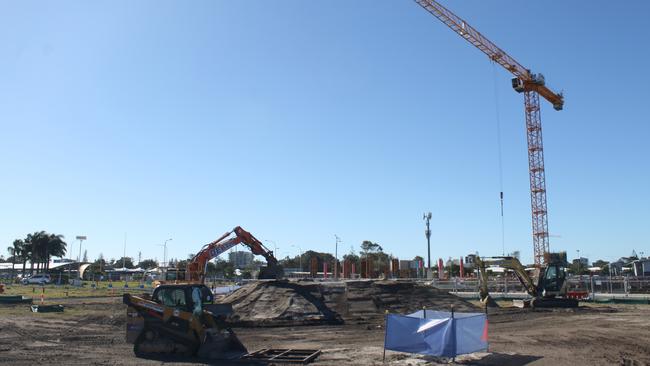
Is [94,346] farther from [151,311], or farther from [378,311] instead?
[378,311]

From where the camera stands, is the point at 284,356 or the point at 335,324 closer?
the point at 284,356

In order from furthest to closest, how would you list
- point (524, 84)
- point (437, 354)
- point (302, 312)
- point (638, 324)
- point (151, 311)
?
point (524, 84) → point (302, 312) → point (638, 324) → point (151, 311) → point (437, 354)

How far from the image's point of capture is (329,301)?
33.8 metres

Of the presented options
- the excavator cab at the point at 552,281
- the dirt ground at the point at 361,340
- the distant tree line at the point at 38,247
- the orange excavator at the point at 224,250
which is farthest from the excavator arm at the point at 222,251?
the distant tree line at the point at 38,247

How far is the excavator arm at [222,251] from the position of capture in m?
39.6

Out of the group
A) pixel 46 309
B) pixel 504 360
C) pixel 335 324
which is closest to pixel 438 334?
pixel 504 360

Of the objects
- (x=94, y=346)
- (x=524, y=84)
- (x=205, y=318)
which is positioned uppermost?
(x=524, y=84)

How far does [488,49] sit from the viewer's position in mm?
75750

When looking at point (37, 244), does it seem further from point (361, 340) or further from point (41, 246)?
point (361, 340)

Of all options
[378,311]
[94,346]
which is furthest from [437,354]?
[378,311]

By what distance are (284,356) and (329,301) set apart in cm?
1773

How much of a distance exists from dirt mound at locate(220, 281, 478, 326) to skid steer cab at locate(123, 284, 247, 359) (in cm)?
1137

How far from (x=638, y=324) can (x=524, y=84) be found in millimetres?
63661

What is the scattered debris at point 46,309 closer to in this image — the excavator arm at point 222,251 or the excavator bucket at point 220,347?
the excavator arm at point 222,251
